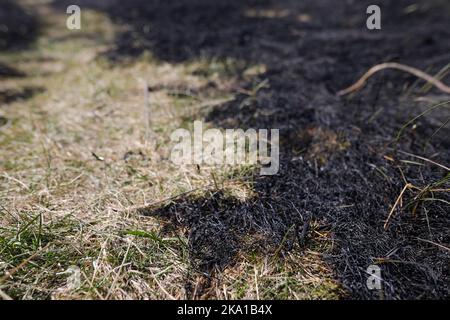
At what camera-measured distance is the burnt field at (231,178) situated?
4.86ft

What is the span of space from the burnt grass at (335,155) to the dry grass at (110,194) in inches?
4.6

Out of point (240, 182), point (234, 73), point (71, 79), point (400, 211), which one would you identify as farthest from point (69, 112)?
point (400, 211)

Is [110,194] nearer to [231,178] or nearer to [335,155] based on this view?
[231,178]

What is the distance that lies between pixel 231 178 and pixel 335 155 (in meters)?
0.79

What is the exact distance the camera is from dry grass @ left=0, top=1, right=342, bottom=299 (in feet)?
4.74

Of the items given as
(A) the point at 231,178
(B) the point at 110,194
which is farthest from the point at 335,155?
(B) the point at 110,194

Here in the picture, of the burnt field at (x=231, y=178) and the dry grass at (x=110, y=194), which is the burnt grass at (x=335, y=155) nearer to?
the burnt field at (x=231, y=178)

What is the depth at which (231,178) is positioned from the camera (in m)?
1.99

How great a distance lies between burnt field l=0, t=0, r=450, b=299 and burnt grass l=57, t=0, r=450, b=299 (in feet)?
0.04

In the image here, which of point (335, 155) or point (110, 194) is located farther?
point (335, 155)

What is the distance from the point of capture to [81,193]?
76.1 inches

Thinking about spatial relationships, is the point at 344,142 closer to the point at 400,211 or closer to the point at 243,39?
the point at 400,211

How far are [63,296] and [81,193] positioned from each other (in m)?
0.72

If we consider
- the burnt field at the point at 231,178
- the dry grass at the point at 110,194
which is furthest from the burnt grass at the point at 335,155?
the dry grass at the point at 110,194
